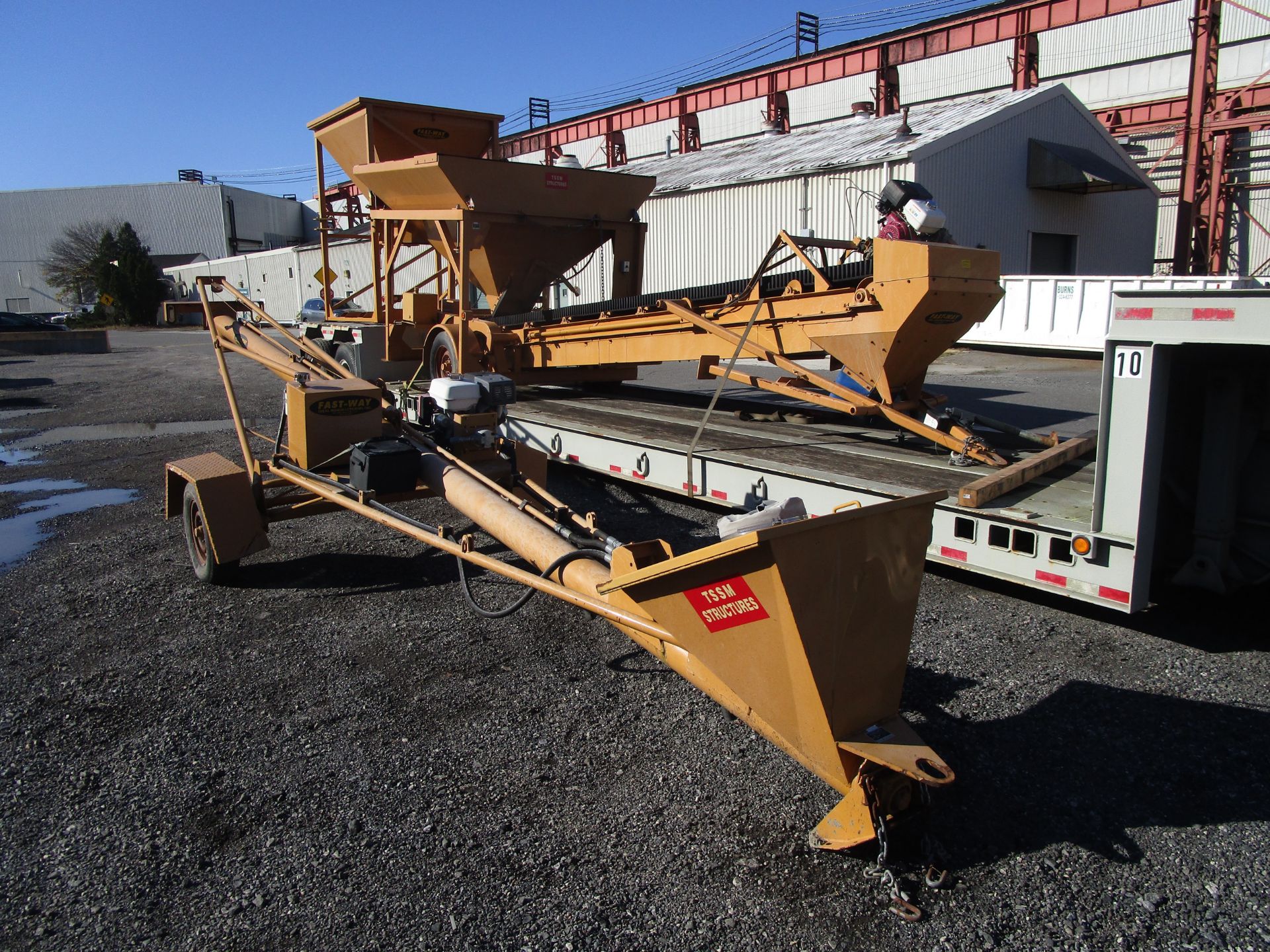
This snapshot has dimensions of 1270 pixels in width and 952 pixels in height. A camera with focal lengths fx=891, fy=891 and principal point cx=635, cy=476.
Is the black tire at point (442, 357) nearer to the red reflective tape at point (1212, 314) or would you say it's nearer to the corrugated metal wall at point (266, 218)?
the red reflective tape at point (1212, 314)

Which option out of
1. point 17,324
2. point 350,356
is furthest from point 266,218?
point 350,356

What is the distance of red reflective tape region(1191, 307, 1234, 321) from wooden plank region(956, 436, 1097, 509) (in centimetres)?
127

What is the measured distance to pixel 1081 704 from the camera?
3.86 m

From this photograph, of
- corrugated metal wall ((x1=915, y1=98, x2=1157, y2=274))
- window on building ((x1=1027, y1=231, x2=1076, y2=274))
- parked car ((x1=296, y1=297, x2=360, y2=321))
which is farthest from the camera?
window on building ((x1=1027, y1=231, x2=1076, y2=274))

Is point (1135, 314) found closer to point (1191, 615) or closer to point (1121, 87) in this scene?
point (1191, 615)

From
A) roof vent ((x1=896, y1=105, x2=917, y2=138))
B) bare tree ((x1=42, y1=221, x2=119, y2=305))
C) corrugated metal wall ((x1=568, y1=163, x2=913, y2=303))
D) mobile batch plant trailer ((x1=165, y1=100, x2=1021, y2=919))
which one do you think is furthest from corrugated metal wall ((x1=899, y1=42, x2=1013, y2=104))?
bare tree ((x1=42, y1=221, x2=119, y2=305))

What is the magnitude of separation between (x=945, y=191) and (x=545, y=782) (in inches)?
689

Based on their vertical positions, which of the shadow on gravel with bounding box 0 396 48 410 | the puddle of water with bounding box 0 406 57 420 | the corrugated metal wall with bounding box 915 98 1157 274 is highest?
the corrugated metal wall with bounding box 915 98 1157 274

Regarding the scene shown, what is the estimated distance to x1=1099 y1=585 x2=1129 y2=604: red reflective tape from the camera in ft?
13.3

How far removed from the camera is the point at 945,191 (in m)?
18.0

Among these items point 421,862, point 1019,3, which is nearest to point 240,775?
point 421,862

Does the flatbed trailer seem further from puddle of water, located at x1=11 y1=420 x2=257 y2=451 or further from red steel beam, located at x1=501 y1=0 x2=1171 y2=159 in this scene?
red steel beam, located at x1=501 y1=0 x2=1171 y2=159

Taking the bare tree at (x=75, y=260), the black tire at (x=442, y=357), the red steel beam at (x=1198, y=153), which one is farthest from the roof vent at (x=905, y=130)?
the bare tree at (x=75, y=260)

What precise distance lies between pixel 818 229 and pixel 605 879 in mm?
17350
